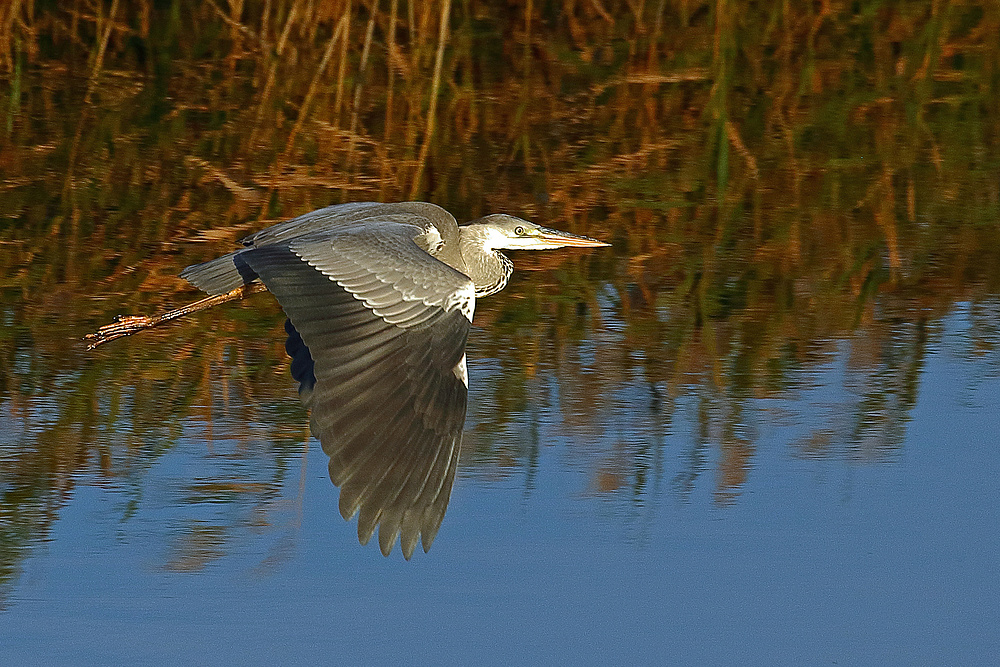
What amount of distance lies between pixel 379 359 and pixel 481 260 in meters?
1.43

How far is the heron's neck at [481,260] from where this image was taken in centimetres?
524

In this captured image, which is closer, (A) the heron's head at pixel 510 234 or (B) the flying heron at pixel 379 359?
(B) the flying heron at pixel 379 359

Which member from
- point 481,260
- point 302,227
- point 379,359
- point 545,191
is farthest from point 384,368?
point 545,191

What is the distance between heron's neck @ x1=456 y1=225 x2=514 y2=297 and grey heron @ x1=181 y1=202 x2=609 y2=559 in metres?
0.70

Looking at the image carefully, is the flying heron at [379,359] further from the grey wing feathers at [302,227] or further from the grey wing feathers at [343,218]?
the grey wing feathers at [343,218]

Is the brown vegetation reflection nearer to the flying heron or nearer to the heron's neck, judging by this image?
the heron's neck

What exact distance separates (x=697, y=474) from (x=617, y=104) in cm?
402

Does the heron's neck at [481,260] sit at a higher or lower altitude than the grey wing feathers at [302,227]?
lower

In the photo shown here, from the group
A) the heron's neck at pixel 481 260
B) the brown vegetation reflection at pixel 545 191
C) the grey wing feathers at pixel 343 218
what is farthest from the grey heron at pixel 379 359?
the heron's neck at pixel 481 260

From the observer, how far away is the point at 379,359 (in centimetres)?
388

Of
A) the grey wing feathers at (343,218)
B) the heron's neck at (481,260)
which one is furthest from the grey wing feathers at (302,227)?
the heron's neck at (481,260)

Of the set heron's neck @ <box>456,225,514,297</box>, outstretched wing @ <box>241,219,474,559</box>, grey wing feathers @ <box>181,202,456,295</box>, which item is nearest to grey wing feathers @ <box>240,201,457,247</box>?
grey wing feathers @ <box>181,202,456,295</box>

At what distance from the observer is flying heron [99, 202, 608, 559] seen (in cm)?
367

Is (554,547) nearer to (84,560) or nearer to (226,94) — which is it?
(84,560)
